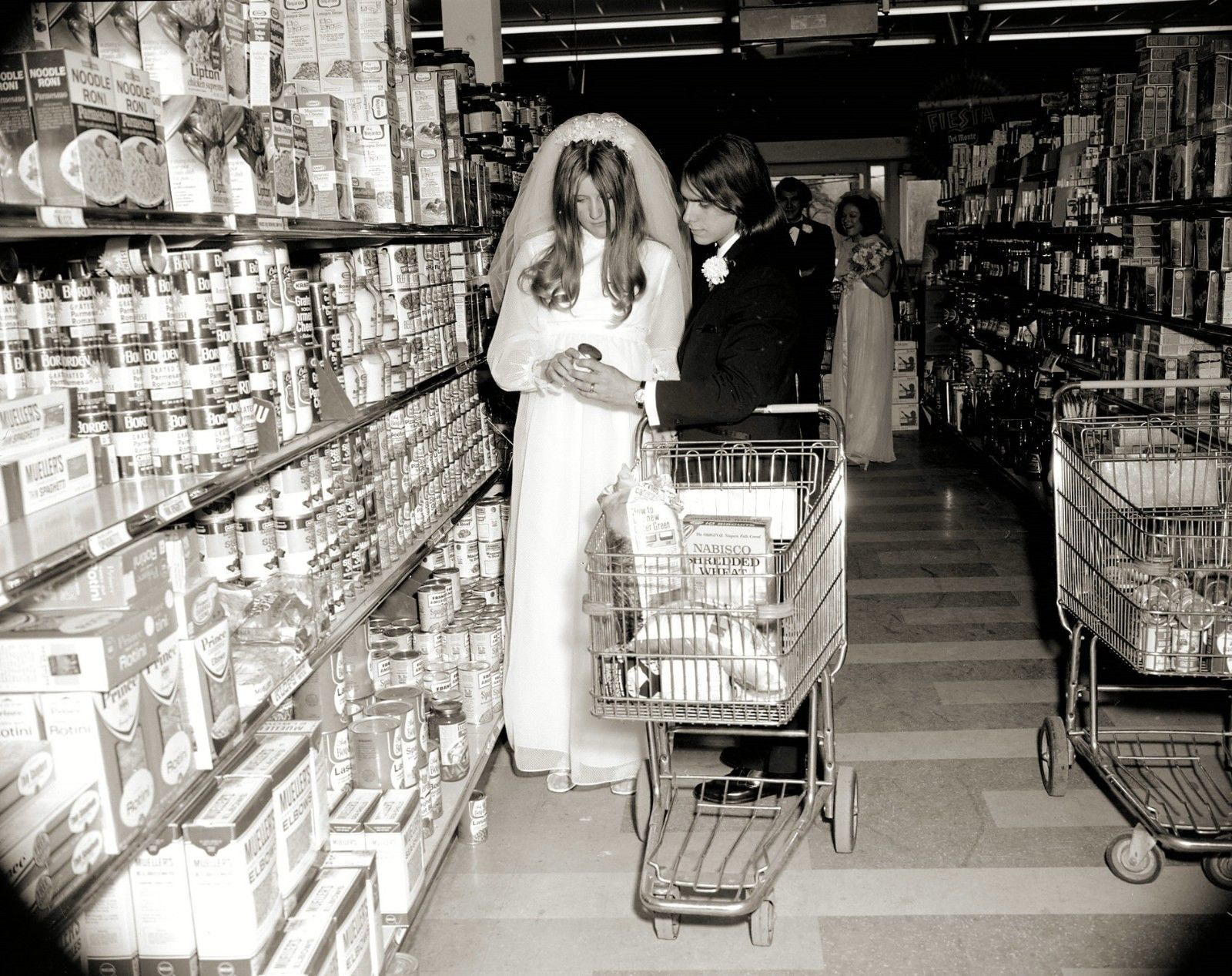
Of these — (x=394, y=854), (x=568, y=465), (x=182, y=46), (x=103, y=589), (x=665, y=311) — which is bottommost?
(x=394, y=854)

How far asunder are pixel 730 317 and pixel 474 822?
1658mm

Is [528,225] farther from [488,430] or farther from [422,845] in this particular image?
[422,845]

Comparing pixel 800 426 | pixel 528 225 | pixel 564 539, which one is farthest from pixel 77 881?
pixel 800 426

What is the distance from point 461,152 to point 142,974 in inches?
114

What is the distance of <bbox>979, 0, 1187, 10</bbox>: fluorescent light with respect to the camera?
30.5 feet

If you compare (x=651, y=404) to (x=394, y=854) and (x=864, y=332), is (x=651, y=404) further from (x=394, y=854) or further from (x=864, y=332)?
(x=864, y=332)

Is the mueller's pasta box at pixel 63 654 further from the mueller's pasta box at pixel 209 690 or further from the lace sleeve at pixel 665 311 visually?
the lace sleeve at pixel 665 311

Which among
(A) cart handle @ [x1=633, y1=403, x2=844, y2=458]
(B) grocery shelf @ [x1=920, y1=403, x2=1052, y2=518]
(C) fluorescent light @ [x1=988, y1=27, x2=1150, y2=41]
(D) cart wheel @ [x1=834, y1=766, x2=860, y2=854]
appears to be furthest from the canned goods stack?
(C) fluorescent light @ [x1=988, y1=27, x2=1150, y2=41]

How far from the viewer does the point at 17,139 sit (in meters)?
1.60

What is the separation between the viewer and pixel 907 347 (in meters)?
10.5

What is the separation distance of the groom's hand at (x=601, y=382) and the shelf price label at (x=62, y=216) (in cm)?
188

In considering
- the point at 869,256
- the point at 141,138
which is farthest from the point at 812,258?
the point at 141,138

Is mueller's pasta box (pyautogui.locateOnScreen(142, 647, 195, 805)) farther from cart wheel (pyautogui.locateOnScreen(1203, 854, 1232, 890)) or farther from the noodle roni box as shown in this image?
cart wheel (pyautogui.locateOnScreen(1203, 854, 1232, 890))

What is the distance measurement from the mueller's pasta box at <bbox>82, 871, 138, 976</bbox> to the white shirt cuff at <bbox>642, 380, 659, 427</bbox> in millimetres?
1826
